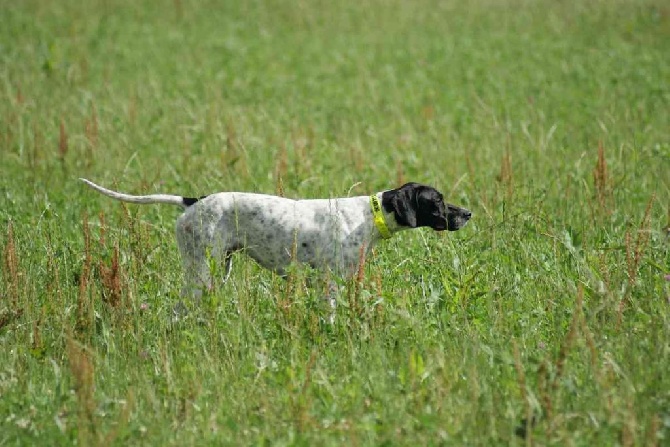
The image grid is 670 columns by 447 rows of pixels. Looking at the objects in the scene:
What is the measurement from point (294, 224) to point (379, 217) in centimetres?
56

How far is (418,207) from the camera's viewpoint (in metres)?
5.55

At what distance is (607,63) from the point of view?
13203mm

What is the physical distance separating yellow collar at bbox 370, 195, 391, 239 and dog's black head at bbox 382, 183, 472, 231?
6cm

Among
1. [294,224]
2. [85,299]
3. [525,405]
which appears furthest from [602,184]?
[85,299]

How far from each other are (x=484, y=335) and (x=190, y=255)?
2.02 m

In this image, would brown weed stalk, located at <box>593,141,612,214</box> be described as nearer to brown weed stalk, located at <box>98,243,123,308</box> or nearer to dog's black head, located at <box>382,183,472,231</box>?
dog's black head, located at <box>382,183,472,231</box>

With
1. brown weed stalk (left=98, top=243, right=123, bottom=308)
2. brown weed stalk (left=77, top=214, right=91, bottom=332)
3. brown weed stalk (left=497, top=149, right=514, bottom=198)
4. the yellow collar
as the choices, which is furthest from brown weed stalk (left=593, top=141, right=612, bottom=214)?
brown weed stalk (left=77, top=214, right=91, bottom=332)

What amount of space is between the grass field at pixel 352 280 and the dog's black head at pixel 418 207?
0.49 feet

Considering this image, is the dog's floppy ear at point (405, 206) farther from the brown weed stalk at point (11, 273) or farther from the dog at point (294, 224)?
the brown weed stalk at point (11, 273)

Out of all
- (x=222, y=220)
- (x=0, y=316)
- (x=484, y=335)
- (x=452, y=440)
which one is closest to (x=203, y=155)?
(x=222, y=220)

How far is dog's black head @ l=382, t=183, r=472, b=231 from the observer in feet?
17.9

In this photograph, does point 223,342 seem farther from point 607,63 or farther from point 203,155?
point 607,63

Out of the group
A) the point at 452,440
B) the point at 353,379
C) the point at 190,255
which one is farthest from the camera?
the point at 190,255

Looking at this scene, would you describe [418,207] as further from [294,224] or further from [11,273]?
[11,273]
